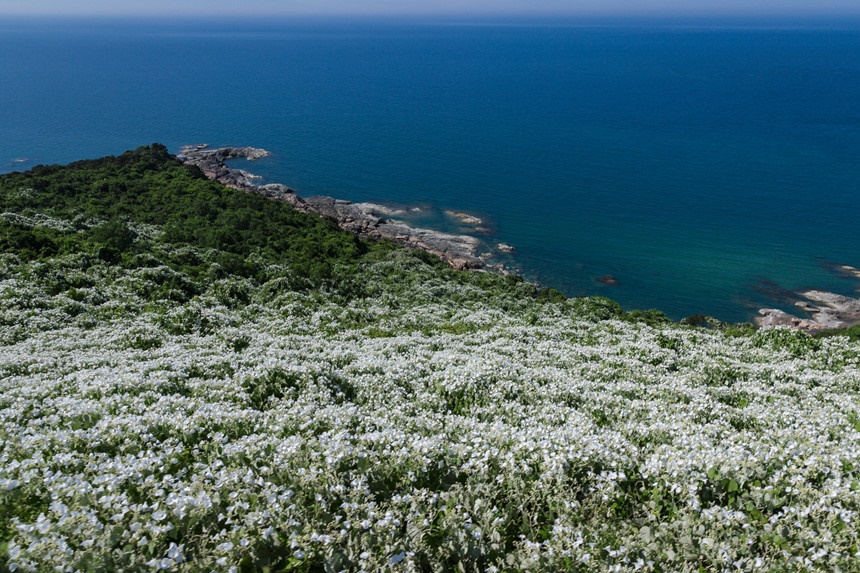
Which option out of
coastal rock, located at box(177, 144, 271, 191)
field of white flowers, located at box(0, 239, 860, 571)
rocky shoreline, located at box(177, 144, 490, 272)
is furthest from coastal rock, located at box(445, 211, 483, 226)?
field of white flowers, located at box(0, 239, 860, 571)

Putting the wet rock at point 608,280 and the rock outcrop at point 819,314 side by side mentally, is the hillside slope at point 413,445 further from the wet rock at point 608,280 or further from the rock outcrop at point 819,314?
the wet rock at point 608,280

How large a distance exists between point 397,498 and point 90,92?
208 m

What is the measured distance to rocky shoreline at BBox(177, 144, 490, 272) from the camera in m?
61.2

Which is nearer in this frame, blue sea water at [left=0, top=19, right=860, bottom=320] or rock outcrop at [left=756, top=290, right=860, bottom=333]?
rock outcrop at [left=756, top=290, right=860, bottom=333]

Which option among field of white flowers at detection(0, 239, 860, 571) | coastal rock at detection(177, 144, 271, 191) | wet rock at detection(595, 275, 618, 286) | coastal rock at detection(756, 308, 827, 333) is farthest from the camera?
coastal rock at detection(177, 144, 271, 191)

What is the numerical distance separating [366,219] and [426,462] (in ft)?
214

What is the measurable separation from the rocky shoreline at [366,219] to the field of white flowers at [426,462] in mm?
41182

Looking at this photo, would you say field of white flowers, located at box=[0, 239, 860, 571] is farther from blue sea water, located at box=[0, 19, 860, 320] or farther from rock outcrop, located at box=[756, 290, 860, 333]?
blue sea water, located at box=[0, 19, 860, 320]

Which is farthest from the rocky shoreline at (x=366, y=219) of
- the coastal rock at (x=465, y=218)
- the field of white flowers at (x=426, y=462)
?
the field of white flowers at (x=426, y=462)

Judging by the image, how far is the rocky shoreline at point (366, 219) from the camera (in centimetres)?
6122

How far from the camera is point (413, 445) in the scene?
25.4ft

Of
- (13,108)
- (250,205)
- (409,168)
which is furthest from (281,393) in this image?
(13,108)

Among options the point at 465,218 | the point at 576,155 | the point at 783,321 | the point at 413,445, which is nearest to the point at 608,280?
the point at 783,321

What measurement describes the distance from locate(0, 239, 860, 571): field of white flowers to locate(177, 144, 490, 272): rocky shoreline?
135ft
